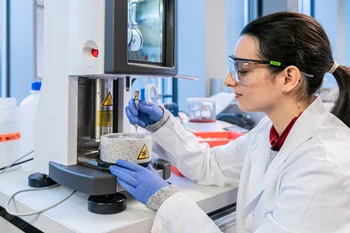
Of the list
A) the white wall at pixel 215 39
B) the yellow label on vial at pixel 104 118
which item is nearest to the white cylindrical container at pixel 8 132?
the yellow label on vial at pixel 104 118

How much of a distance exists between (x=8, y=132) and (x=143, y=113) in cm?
48

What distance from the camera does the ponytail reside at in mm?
927

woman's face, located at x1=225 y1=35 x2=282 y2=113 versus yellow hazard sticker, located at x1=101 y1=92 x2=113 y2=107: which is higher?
woman's face, located at x1=225 y1=35 x2=282 y2=113

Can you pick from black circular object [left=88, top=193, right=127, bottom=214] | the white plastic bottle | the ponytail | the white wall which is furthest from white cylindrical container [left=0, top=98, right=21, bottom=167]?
the white wall

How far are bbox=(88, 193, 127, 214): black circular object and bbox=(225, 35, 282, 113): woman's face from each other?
1.37 ft

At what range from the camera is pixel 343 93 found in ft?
3.09

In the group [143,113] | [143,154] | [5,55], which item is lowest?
[143,154]

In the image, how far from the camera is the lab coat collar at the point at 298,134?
0.84 metres

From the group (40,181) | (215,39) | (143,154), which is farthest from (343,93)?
(215,39)

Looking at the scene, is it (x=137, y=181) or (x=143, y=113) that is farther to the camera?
(x=143, y=113)

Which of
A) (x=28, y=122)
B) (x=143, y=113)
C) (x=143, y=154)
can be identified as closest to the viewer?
(x=143, y=154)

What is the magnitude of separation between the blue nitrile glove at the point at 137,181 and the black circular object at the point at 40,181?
0.24m

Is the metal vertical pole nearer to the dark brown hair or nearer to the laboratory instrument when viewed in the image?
the laboratory instrument

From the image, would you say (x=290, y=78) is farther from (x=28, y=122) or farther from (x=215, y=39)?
(x=215, y=39)
